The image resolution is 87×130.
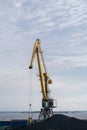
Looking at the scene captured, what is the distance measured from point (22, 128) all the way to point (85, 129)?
19.1 m

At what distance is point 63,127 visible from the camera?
9419 cm

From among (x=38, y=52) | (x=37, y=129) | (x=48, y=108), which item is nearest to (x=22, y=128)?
(x=37, y=129)

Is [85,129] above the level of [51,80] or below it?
below

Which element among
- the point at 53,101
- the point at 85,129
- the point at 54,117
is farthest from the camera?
the point at 53,101

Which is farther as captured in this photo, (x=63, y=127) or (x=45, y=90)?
(x=45, y=90)

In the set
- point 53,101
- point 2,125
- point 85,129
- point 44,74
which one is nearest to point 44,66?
point 44,74

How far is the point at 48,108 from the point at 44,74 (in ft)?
40.7

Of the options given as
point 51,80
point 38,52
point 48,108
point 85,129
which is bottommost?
point 85,129

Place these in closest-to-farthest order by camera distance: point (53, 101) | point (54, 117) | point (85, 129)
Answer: point (85, 129) → point (54, 117) → point (53, 101)

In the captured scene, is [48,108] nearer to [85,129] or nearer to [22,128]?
[22,128]

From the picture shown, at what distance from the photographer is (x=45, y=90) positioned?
130 metres

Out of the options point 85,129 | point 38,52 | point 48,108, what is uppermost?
point 38,52

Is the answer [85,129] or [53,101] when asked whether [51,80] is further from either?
[85,129]

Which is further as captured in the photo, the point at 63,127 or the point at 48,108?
the point at 48,108
